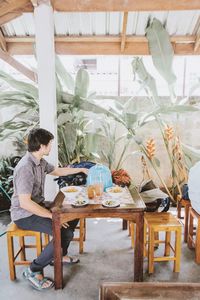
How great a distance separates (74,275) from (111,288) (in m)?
1.21

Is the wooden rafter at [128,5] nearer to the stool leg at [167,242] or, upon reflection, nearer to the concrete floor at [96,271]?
the stool leg at [167,242]

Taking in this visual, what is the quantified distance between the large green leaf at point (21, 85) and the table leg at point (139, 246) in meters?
2.17

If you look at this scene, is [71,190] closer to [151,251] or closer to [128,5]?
[151,251]

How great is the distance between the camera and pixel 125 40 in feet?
13.7

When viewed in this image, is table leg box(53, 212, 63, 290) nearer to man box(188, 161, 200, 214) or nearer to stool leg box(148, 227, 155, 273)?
stool leg box(148, 227, 155, 273)

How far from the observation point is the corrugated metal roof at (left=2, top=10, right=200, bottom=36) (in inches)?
149

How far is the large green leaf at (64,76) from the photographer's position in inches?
145

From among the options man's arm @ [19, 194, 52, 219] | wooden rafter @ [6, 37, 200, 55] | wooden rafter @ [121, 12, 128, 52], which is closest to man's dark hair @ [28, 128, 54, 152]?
man's arm @ [19, 194, 52, 219]

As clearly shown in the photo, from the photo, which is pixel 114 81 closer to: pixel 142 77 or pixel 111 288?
pixel 142 77

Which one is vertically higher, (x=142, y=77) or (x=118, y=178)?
(x=142, y=77)

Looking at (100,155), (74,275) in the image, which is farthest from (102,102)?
(74,275)

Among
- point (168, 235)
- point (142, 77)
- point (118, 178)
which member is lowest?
point (168, 235)

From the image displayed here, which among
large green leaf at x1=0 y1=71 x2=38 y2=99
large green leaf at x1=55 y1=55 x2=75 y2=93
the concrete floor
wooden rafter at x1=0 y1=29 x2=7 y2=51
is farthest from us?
wooden rafter at x1=0 y1=29 x2=7 y2=51

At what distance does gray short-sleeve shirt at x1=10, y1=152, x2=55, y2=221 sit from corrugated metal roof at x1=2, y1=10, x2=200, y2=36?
2.30m
